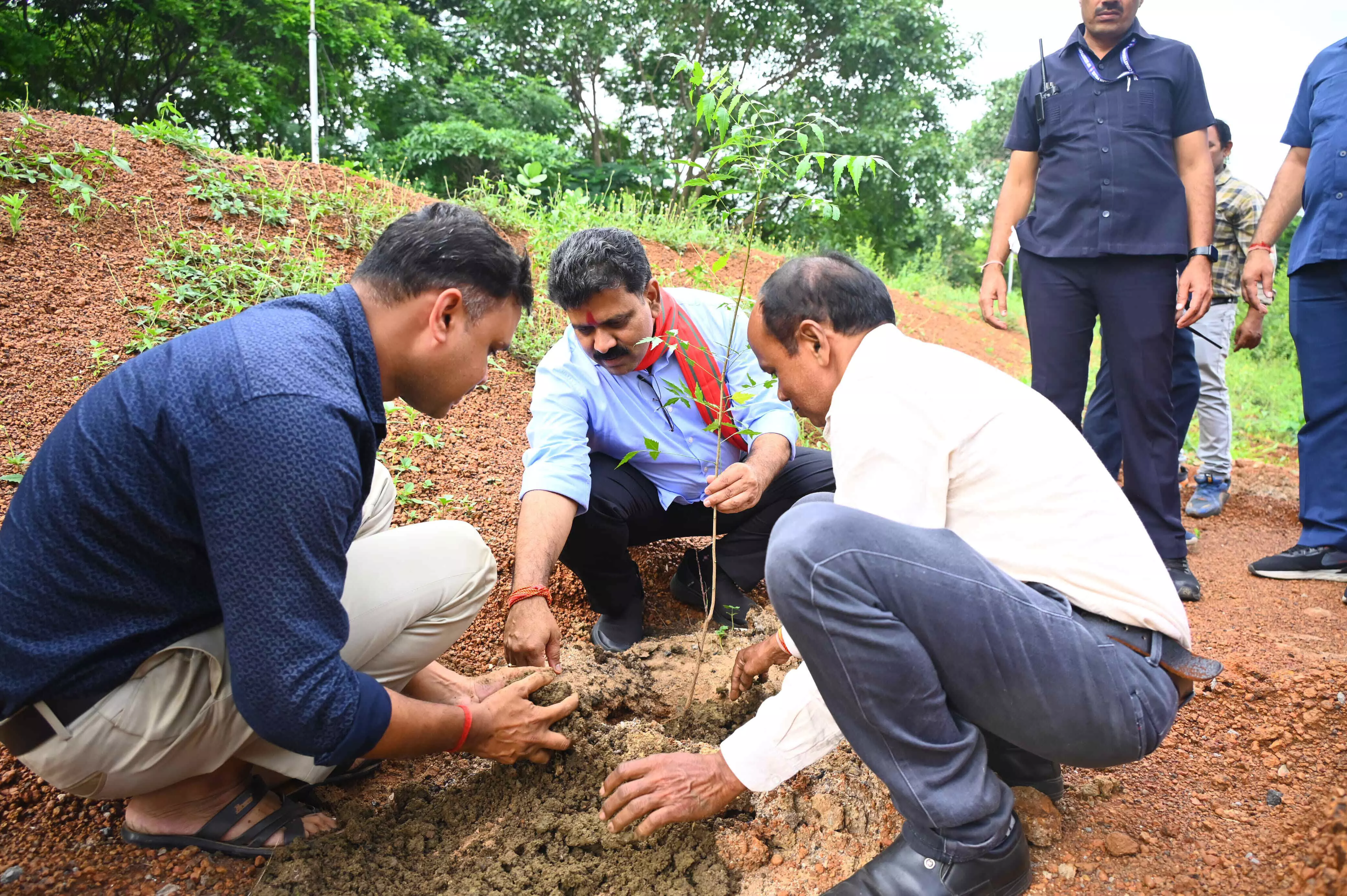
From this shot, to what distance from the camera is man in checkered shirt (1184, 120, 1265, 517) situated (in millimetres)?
4645

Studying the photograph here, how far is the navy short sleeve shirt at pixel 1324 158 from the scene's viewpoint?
3291 millimetres

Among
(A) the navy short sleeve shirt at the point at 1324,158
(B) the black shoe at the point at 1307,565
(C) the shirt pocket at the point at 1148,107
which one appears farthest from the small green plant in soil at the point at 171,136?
(B) the black shoe at the point at 1307,565

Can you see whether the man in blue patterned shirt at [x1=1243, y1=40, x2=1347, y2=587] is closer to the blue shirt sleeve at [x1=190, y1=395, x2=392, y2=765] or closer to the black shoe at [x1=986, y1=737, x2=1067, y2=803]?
the black shoe at [x1=986, y1=737, x2=1067, y2=803]

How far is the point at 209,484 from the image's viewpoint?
134 cm

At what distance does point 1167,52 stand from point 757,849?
3.19 metres

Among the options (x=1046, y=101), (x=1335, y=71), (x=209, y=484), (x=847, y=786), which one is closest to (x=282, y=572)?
(x=209, y=484)

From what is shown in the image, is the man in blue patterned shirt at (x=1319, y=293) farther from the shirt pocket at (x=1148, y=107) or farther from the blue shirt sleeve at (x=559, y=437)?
the blue shirt sleeve at (x=559, y=437)

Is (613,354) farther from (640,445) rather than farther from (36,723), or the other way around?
(36,723)

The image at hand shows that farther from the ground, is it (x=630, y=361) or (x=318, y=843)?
(x=630, y=361)

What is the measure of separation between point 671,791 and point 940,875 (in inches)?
20.3

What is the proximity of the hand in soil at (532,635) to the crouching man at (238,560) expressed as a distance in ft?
0.95

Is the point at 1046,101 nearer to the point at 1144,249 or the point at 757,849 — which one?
the point at 1144,249

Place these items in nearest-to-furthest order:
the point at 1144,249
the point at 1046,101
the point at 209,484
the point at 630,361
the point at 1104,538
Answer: the point at 209,484 < the point at 1104,538 < the point at 630,361 < the point at 1144,249 < the point at 1046,101

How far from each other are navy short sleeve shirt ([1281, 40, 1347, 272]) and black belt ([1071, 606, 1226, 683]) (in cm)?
250
